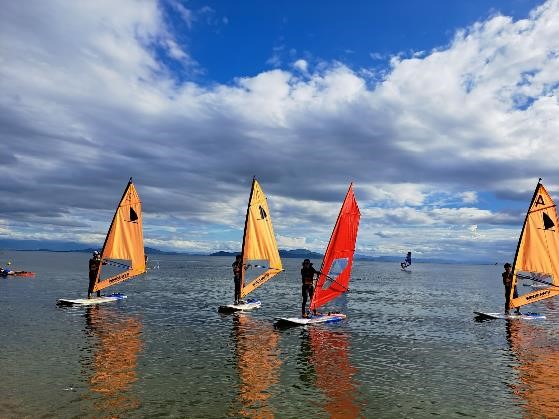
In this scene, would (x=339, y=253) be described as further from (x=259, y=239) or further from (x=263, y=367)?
(x=263, y=367)

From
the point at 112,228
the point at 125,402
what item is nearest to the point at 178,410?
the point at 125,402

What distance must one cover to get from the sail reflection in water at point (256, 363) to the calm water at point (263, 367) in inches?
2.5

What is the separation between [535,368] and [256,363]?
1410 cm

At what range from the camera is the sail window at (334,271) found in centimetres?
3341

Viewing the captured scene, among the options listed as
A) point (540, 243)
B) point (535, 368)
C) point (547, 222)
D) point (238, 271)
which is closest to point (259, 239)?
point (238, 271)

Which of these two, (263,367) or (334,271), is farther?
(334,271)

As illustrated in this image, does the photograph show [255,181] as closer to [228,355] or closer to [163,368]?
[228,355]

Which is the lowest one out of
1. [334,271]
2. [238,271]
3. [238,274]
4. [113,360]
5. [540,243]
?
[113,360]

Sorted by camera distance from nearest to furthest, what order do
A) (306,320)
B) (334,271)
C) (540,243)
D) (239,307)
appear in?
(306,320) < (334,271) < (540,243) < (239,307)

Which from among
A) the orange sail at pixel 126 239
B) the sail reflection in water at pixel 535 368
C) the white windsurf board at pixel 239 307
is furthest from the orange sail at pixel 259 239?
the sail reflection in water at pixel 535 368

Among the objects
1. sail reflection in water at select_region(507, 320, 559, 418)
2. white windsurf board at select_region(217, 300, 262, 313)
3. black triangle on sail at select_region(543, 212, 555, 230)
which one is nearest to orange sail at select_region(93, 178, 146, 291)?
white windsurf board at select_region(217, 300, 262, 313)

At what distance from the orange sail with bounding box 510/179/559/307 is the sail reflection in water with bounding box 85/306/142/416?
30.1m

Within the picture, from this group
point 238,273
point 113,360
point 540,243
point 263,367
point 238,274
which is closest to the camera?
point 263,367

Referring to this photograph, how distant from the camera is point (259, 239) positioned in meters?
39.8
